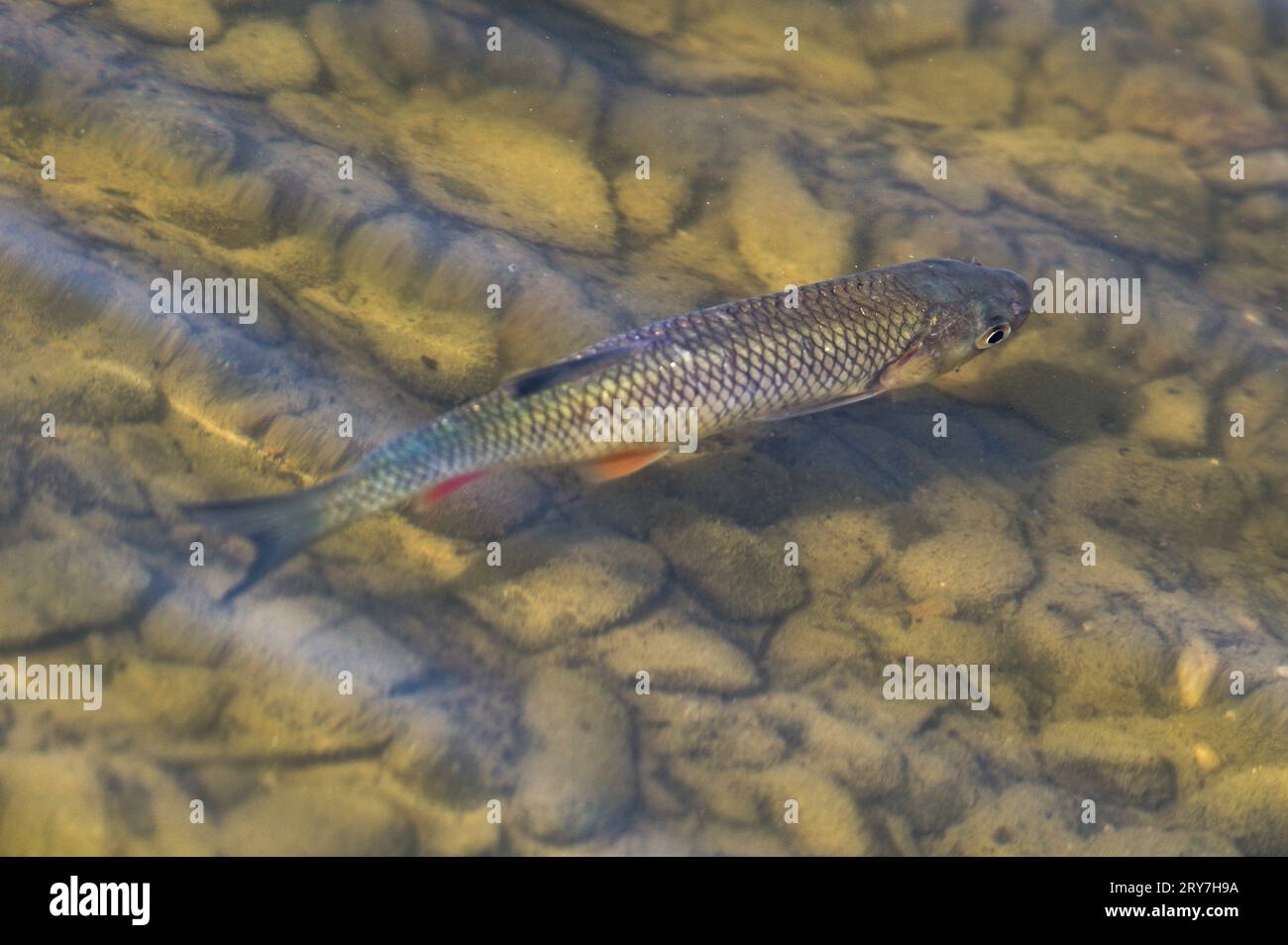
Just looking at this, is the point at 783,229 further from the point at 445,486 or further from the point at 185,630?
the point at 185,630

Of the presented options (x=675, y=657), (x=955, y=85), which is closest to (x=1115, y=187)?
(x=955, y=85)

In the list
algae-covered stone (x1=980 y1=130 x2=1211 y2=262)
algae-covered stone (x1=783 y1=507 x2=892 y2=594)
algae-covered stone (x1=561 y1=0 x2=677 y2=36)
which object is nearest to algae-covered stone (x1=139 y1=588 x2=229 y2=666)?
algae-covered stone (x1=783 y1=507 x2=892 y2=594)

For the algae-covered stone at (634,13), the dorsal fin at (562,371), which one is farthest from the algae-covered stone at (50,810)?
the algae-covered stone at (634,13)

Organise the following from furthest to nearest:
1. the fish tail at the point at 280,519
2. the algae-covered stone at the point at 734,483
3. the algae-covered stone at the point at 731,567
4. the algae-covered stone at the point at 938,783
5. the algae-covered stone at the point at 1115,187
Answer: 1. the algae-covered stone at the point at 1115,187
2. the algae-covered stone at the point at 734,483
3. the algae-covered stone at the point at 731,567
4. the algae-covered stone at the point at 938,783
5. the fish tail at the point at 280,519

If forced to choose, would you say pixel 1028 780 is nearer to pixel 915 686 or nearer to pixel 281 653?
pixel 915 686

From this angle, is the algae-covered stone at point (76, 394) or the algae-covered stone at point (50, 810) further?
the algae-covered stone at point (76, 394)

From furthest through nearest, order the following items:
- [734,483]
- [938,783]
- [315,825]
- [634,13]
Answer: [634,13], [734,483], [938,783], [315,825]

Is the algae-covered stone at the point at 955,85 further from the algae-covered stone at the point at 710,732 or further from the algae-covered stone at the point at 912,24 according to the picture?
the algae-covered stone at the point at 710,732
